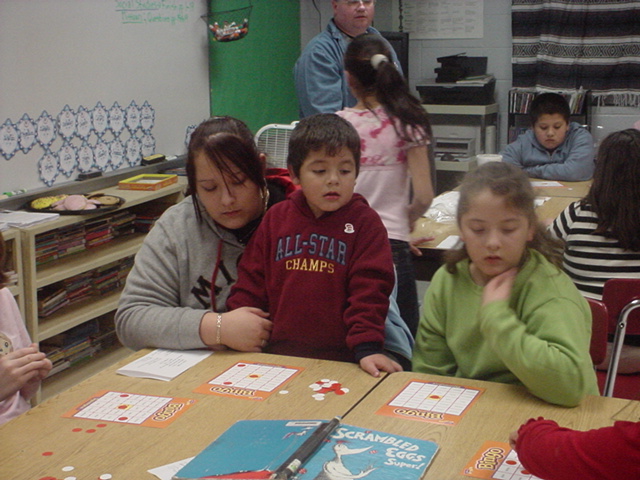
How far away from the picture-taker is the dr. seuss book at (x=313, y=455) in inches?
48.3

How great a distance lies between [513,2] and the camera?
216 inches

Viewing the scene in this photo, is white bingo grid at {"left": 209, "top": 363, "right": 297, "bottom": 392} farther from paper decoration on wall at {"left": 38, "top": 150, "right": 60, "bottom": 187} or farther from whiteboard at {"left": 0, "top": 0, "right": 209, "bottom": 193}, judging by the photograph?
paper decoration on wall at {"left": 38, "top": 150, "right": 60, "bottom": 187}

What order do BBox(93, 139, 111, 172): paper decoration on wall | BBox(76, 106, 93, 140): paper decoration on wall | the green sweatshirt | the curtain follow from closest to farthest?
1. the green sweatshirt
2. BBox(76, 106, 93, 140): paper decoration on wall
3. BBox(93, 139, 111, 172): paper decoration on wall
4. the curtain

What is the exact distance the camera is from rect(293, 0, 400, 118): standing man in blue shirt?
3447 millimetres

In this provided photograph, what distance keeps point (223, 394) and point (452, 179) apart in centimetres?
436

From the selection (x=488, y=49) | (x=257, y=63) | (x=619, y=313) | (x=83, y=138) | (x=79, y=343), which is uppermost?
(x=488, y=49)

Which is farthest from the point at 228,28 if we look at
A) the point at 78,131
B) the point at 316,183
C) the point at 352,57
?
the point at 316,183

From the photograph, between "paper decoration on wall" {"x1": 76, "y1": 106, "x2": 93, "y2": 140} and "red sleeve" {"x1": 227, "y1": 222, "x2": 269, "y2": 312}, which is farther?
"paper decoration on wall" {"x1": 76, "y1": 106, "x2": 93, "y2": 140}

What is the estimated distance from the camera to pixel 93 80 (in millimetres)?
3844

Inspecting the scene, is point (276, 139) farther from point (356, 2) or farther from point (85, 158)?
point (356, 2)

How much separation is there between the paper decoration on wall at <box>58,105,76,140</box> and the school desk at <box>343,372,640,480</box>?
2619mm

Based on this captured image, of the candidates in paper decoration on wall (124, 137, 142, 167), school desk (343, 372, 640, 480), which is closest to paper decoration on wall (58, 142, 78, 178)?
paper decoration on wall (124, 137, 142, 167)

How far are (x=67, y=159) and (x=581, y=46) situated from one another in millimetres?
3568

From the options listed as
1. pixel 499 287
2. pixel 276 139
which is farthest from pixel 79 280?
pixel 499 287
